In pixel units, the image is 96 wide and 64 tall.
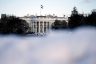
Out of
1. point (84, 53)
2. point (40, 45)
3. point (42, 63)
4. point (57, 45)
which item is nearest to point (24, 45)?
point (40, 45)

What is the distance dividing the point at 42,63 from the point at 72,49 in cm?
110

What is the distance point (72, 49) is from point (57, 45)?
571 mm

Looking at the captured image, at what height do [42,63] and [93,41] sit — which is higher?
[93,41]

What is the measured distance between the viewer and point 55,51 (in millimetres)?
6570

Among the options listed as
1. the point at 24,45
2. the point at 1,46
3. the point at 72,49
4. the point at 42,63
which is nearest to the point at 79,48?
the point at 72,49

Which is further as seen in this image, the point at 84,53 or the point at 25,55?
the point at 25,55

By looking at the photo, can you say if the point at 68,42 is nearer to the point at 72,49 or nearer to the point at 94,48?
the point at 72,49

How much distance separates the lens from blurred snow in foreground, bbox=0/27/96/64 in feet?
19.7

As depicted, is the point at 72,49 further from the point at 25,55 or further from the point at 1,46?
the point at 1,46

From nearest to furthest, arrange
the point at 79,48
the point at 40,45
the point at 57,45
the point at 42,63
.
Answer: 1. the point at 42,63
2. the point at 79,48
3. the point at 57,45
4. the point at 40,45

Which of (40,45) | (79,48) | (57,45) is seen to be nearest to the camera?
(79,48)

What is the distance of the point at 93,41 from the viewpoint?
6.63 metres

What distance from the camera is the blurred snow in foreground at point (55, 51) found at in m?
6.02

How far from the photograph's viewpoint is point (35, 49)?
709 cm
